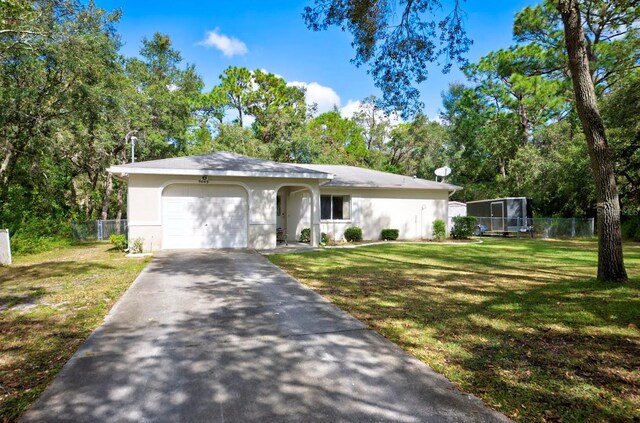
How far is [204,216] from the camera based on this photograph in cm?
1359

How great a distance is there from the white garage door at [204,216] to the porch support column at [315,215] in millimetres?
2551

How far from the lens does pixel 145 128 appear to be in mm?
22922

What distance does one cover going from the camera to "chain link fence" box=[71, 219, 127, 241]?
19.8 meters

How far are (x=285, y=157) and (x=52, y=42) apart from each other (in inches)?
779

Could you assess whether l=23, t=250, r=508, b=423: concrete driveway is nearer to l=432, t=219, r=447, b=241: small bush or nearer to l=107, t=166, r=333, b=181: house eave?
l=107, t=166, r=333, b=181: house eave

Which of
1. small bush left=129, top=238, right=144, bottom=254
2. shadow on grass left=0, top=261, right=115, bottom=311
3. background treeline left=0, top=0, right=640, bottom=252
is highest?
background treeline left=0, top=0, right=640, bottom=252

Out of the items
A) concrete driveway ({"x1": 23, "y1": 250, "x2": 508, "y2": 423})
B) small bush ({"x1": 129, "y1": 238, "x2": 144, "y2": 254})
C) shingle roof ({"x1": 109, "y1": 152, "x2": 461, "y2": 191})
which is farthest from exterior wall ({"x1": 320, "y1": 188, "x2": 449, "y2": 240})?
concrete driveway ({"x1": 23, "y1": 250, "x2": 508, "y2": 423})

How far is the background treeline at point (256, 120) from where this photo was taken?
14055mm

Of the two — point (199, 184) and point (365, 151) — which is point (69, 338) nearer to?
point (199, 184)

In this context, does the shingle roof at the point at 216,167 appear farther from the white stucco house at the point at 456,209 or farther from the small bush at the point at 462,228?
the white stucco house at the point at 456,209

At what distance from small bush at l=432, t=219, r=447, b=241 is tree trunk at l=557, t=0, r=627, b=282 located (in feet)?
37.5

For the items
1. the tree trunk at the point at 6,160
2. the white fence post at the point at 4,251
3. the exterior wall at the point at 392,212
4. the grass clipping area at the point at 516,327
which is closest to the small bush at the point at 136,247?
the white fence post at the point at 4,251

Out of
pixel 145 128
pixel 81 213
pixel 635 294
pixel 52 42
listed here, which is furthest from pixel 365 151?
pixel 635 294

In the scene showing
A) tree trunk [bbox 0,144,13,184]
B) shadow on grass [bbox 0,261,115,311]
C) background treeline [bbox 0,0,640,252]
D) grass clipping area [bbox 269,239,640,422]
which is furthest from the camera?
tree trunk [bbox 0,144,13,184]
